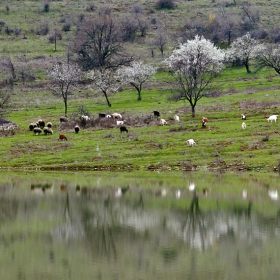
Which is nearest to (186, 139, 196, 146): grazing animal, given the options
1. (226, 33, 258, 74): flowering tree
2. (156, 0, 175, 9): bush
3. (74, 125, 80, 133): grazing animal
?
(74, 125, 80, 133): grazing animal

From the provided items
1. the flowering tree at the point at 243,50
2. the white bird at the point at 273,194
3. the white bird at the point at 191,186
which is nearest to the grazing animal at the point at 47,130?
the white bird at the point at 191,186

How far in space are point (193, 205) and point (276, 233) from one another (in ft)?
29.2

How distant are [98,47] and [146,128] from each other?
50.5 meters

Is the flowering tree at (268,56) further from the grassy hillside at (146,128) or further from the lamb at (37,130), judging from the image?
the lamb at (37,130)

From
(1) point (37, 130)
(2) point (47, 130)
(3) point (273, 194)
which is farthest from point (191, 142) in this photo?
(1) point (37, 130)

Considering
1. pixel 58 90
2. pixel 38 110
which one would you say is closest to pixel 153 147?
pixel 38 110

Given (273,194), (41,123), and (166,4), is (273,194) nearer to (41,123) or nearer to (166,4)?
(41,123)

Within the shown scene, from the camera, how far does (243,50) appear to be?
110125 millimetres

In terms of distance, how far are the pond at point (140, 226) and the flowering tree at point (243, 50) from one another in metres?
64.7

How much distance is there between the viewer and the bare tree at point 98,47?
113m

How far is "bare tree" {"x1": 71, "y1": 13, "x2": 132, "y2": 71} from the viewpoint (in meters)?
113

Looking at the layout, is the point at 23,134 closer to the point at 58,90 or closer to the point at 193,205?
the point at 58,90

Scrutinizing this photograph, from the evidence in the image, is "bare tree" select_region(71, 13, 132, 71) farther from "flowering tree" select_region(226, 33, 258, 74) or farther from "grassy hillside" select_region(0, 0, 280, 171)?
"flowering tree" select_region(226, 33, 258, 74)

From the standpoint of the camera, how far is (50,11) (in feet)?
527
